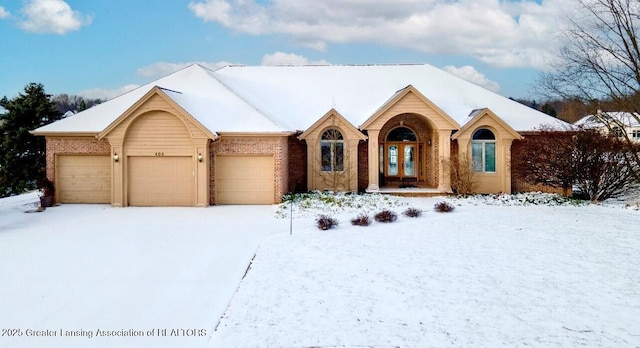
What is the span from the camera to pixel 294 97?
21.5 meters

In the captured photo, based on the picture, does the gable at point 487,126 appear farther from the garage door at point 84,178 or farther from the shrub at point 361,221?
the garage door at point 84,178

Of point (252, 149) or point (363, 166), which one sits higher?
point (252, 149)

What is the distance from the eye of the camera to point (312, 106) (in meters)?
20.8

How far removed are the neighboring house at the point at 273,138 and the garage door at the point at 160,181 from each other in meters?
0.04

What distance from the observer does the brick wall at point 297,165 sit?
62.9 feet

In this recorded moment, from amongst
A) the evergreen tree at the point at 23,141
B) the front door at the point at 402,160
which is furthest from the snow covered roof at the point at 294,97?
the evergreen tree at the point at 23,141

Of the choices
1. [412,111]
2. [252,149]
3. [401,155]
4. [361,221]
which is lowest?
[361,221]

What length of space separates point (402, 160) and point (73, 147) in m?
14.2

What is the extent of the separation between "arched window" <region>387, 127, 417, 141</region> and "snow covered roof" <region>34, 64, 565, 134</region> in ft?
5.12

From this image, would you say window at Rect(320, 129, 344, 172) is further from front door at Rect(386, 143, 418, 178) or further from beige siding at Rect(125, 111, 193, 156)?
beige siding at Rect(125, 111, 193, 156)

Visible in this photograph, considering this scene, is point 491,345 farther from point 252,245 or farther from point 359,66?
point 359,66

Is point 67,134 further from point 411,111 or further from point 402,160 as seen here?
point 402,160

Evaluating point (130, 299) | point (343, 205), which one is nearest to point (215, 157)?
point (343, 205)

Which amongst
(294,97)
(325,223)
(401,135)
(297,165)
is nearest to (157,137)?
(297,165)
